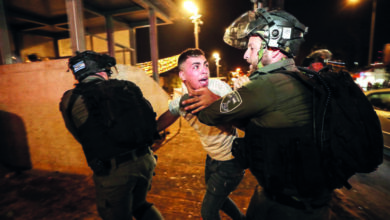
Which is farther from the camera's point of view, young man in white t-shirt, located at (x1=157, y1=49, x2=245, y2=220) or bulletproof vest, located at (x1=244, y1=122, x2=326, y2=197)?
young man in white t-shirt, located at (x1=157, y1=49, x2=245, y2=220)

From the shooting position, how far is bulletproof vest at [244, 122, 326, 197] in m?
1.17

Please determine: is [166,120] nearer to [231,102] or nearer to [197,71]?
[197,71]

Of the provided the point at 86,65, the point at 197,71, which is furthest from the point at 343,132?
the point at 86,65

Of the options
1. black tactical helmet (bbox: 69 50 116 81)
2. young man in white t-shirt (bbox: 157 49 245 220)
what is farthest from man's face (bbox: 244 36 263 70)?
black tactical helmet (bbox: 69 50 116 81)

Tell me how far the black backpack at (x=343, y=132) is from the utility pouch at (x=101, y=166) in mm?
1626

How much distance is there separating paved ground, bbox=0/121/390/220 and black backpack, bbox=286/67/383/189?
2.03m

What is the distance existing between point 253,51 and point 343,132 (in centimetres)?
80

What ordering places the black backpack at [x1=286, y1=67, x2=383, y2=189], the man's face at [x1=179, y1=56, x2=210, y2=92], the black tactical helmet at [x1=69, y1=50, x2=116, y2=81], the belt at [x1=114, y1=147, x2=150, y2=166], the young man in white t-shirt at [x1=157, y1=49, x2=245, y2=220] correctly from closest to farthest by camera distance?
1. the black backpack at [x1=286, y1=67, x2=383, y2=189]
2. the belt at [x1=114, y1=147, x2=150, y2=166]
3. the black tactical helmet at [x1=69, y1=50, x2=116, y2=81]
4. the young man in white t-shirt at [x1=157, y1=49, x2=245, y2=220]
5. the man's face at [x1=179, y1=56, x2=210, y2=92]

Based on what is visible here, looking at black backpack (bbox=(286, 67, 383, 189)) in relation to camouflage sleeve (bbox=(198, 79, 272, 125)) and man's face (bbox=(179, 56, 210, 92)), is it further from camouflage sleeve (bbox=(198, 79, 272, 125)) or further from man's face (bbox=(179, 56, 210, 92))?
man's face (bbox=(179, 56, 210, 92))

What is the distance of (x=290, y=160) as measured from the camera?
119 centimetres

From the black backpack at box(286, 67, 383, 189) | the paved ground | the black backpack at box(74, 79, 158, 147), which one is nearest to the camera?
the black backpack at box(286, 67, 383, 189)

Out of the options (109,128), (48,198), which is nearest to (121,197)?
(109,128)

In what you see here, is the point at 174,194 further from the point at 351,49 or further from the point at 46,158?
the point at 351,49

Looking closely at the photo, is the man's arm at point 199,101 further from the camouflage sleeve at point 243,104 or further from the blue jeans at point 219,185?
the blue jeans at point 219,185
